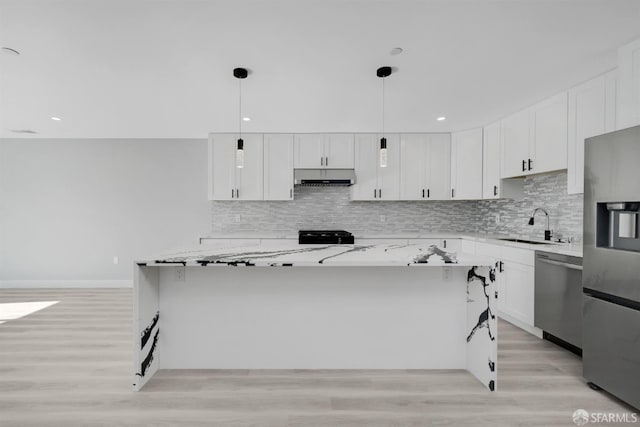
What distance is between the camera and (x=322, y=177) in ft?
13.8

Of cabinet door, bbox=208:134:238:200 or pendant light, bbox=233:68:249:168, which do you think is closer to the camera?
pendant light, bbox=233:68:249:168

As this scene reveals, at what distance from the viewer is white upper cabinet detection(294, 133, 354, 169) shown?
4297mm

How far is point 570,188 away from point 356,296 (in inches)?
91.4

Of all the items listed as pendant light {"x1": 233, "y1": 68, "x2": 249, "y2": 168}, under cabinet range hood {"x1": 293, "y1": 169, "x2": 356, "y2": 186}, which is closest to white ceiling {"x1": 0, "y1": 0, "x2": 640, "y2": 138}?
pendant light {"x1": 233, "y1": 68, "x2": 249, "y2": 168}

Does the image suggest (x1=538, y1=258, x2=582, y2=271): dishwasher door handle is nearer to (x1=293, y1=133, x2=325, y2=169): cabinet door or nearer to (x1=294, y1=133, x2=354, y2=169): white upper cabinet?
(x1=294, y1=133, x2=354, y2=169): white upper cabinet

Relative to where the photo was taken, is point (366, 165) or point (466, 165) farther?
point (366, 165)

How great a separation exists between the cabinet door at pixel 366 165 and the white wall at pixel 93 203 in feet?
7.98

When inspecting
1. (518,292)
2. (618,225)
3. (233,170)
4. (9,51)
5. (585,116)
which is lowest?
(518,292)

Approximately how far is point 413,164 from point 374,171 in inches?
23.4

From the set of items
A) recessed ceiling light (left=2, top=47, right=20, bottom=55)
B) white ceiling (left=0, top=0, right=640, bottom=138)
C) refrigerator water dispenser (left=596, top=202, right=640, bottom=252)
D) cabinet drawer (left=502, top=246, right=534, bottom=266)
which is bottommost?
cabinet drawer (left=502, top=246, right=534, bottom=266)

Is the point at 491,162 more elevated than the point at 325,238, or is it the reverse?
the point at 491,162

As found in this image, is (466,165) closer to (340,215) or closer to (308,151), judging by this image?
(340,215)

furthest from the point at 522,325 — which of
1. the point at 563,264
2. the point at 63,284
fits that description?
the point at 63,284

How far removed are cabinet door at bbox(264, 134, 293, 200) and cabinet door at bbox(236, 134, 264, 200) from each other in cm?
8
